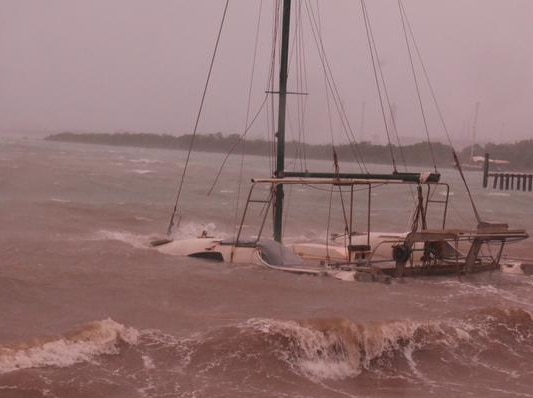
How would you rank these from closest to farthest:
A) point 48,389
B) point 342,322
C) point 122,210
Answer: point 48,389, point 342,322, point 122,210

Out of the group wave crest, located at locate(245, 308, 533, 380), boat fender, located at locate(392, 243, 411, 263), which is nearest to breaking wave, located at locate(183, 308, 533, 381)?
wave crest, located at locate(245, 308, 533, 380)

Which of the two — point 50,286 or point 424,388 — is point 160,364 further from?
point 50,286

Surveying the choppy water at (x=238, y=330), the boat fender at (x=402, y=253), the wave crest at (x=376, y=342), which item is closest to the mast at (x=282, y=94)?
the choppy water at (x=238, y=330)

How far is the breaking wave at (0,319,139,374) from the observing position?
10898 mm

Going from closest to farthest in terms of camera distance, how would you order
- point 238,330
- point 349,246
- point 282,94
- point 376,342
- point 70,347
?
point 70,347 < point 376,342 < point 238,330 < point 349,246 < point 282,94

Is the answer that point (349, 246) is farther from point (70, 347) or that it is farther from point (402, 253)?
point (70, 347)

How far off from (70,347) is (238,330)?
313 cm

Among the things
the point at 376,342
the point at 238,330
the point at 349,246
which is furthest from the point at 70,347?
the point at 349,246

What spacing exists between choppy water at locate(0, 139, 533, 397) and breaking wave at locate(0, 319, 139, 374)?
27mm

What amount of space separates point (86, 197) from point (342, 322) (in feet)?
126

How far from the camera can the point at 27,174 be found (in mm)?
69000

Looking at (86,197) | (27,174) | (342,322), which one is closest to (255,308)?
(342,322)

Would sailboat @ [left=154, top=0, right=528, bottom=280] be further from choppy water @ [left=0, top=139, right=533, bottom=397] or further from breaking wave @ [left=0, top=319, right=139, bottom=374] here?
breaking wave @ [left=0, top=319, right=139, bottom=374]

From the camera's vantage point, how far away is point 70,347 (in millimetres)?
11594
